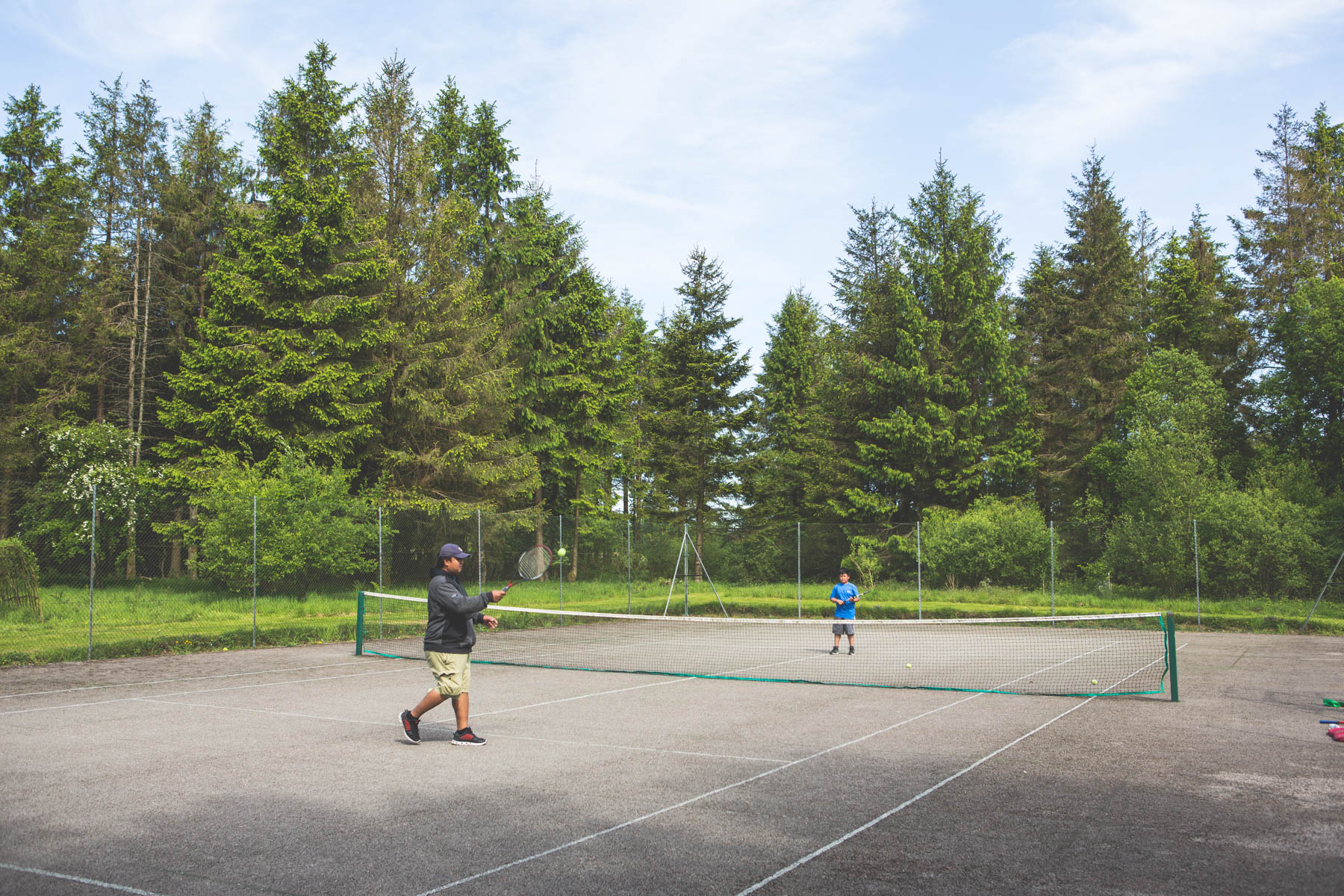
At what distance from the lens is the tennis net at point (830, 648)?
537 inches

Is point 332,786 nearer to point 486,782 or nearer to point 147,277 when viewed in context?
point 486,782

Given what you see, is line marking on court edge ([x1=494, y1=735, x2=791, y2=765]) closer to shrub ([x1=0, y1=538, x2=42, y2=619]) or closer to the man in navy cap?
the man in navy cap

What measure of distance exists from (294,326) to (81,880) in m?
29.8

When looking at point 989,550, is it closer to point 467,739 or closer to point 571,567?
point 571,567

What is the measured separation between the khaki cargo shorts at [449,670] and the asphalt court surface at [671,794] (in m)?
0.53

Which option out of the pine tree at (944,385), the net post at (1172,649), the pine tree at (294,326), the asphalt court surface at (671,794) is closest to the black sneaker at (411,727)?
the asphalt court surface at (671,794)

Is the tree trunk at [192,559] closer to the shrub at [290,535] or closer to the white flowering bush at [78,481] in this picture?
the shrub at [290,535]

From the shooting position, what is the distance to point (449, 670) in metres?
8.60

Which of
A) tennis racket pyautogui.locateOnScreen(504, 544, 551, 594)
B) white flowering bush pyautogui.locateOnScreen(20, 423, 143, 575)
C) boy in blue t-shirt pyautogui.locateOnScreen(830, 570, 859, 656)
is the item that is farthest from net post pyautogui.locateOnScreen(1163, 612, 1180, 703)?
white flowering bush pyautogui.locateOnScreen(20, 423, 143, 575)

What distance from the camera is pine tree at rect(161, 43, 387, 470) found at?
31109 mm

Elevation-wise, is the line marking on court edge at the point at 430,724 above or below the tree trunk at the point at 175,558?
below

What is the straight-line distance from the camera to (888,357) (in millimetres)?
42781

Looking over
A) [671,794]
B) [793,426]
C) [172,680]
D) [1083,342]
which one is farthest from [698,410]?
[671,794]

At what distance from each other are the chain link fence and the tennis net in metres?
1.46
